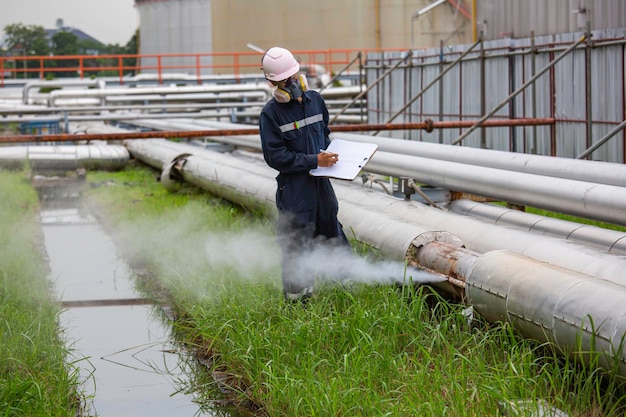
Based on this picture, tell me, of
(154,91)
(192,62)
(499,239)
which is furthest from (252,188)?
(192,62)

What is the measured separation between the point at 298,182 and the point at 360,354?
1.53 metres

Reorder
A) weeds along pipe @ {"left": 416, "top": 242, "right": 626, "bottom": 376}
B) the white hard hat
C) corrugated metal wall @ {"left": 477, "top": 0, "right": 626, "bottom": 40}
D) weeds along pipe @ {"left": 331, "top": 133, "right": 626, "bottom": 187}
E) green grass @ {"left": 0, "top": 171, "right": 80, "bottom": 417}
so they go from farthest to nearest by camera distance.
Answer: corrugated metal wall @ {"left": 477, "top": 0, "right": 626, "bottom": 40}, weeds along pipe @ {"left": 331, "top": 133, "right": 626, "bottom": 187}, the white hard hat, green grass @ {"left": 0, "top": 171, "right": 80, "bottom": 417}, weeds along pipe @ {"left": 416, "top": 242, "right": 626, "bottom": 376}

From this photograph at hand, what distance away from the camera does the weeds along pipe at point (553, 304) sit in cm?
425

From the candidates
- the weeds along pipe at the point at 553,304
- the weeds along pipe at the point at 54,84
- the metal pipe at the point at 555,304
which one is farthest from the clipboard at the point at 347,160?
the weeds along pipe at the point at 54,84

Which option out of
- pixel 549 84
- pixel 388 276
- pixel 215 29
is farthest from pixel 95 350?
pixel 215 29

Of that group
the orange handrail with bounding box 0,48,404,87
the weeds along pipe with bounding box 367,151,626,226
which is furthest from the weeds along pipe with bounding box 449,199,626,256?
the orange handrail with bounding box 0,48,404,87

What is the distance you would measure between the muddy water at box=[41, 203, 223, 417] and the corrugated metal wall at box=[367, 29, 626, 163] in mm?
5809

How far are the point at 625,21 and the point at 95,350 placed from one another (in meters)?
9.63

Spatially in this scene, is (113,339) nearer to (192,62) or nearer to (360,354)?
(360,354)

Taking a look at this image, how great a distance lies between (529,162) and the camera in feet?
26.6

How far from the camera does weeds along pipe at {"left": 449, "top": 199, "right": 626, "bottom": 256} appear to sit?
618cm

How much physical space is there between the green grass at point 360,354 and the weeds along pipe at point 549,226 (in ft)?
3.59

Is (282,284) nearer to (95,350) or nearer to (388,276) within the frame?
(388,276)

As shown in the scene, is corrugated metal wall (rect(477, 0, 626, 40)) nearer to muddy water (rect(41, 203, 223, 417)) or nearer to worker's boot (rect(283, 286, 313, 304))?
muddy water (rect(41, 203, 223, 417))
